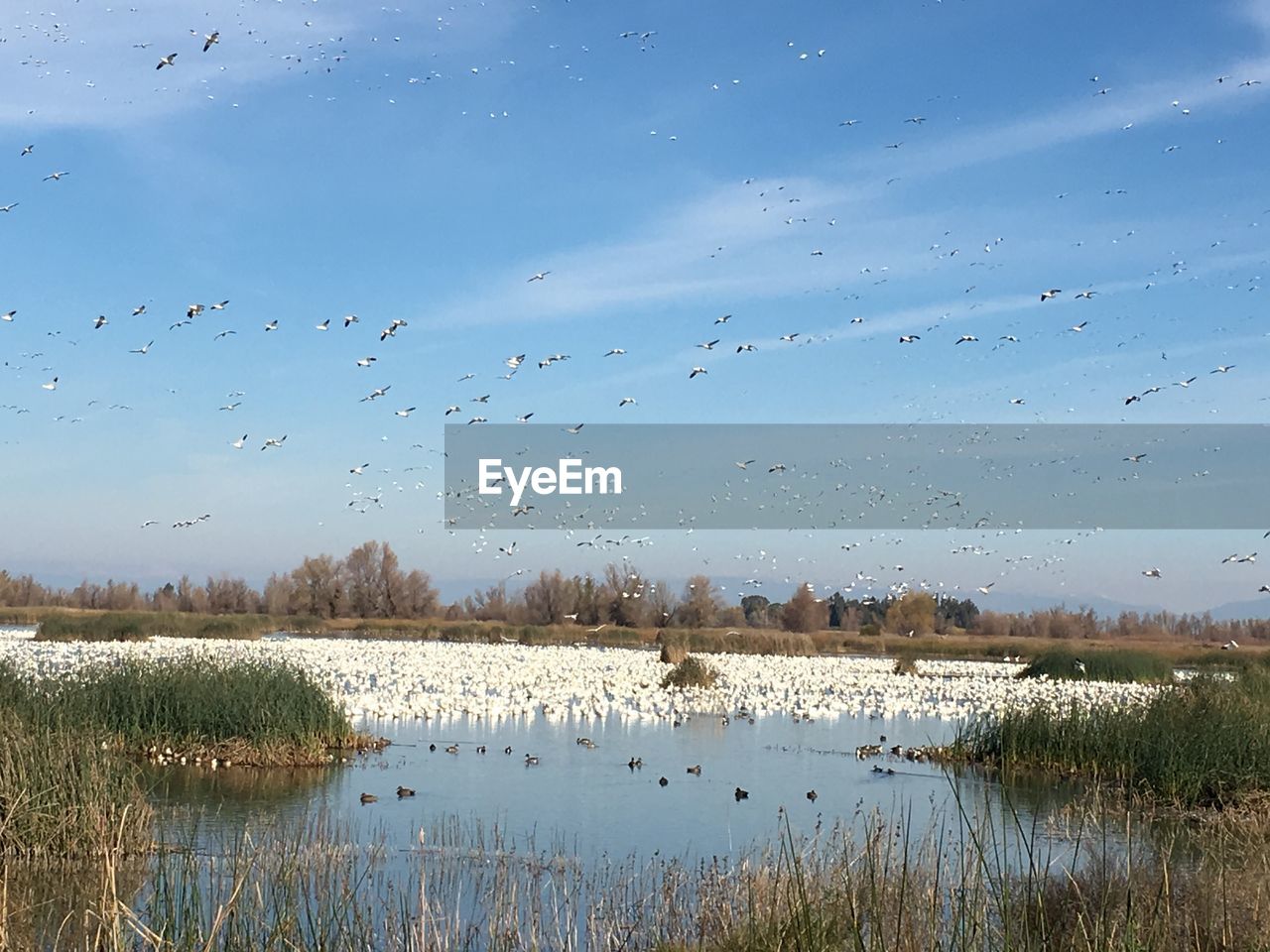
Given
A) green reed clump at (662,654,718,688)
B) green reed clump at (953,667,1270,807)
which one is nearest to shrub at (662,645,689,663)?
green reed clump at (662,654,718,688)

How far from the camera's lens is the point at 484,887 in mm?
10398

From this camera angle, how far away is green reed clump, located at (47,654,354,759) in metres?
17.2

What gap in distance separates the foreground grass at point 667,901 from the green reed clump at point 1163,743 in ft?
10.4

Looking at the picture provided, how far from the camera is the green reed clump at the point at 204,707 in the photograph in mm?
17188

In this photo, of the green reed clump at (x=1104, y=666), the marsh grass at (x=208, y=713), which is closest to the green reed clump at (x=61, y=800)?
the marsh grass at (x=208, y=713)

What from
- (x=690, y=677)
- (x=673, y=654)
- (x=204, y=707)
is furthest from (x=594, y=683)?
(x=204, y=707)

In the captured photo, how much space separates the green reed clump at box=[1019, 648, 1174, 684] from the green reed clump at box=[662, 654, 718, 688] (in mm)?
10712

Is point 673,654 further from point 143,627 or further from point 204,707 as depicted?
point 204,707

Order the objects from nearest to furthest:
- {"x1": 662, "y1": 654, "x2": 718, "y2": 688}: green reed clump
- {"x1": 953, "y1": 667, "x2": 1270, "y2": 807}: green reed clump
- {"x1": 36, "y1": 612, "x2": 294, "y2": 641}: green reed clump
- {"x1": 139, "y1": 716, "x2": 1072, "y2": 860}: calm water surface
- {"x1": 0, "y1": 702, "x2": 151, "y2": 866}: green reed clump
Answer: {"x1": 0, "y1": 702, "x2": 151, "y2": 866}: green reed clump
{"x1": 139, "y1": 716, "x2": 1072, "y2": 860}: calm water surface
{"x1": 953, "y1": 667, "x2": 1270, "y2": 807}: green reed clump
{"x1": 662, "y1": 654, "x2": 718, "y2": 688}: green reed clump
{"x1": 36, "y1": 612, "x2": 294, "y2": 641}: green reed clump

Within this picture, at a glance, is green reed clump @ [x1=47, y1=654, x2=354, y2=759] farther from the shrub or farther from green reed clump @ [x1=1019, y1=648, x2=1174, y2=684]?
green reed clump @ [x1=1019, y1=648, x2=1174, y2=684]

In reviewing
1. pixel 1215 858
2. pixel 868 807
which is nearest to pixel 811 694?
pixel 868 807

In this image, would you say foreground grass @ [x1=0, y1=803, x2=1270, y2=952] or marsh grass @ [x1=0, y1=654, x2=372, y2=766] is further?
marsh grass @ [x1=0, y1=654, x2=372, y2=766]

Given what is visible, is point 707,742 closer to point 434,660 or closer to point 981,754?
point 981,754

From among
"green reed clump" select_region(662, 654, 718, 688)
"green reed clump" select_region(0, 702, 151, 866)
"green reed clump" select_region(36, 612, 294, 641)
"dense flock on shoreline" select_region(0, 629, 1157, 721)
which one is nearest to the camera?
"green reed clump" select_region(0, 702, 151, 866)
